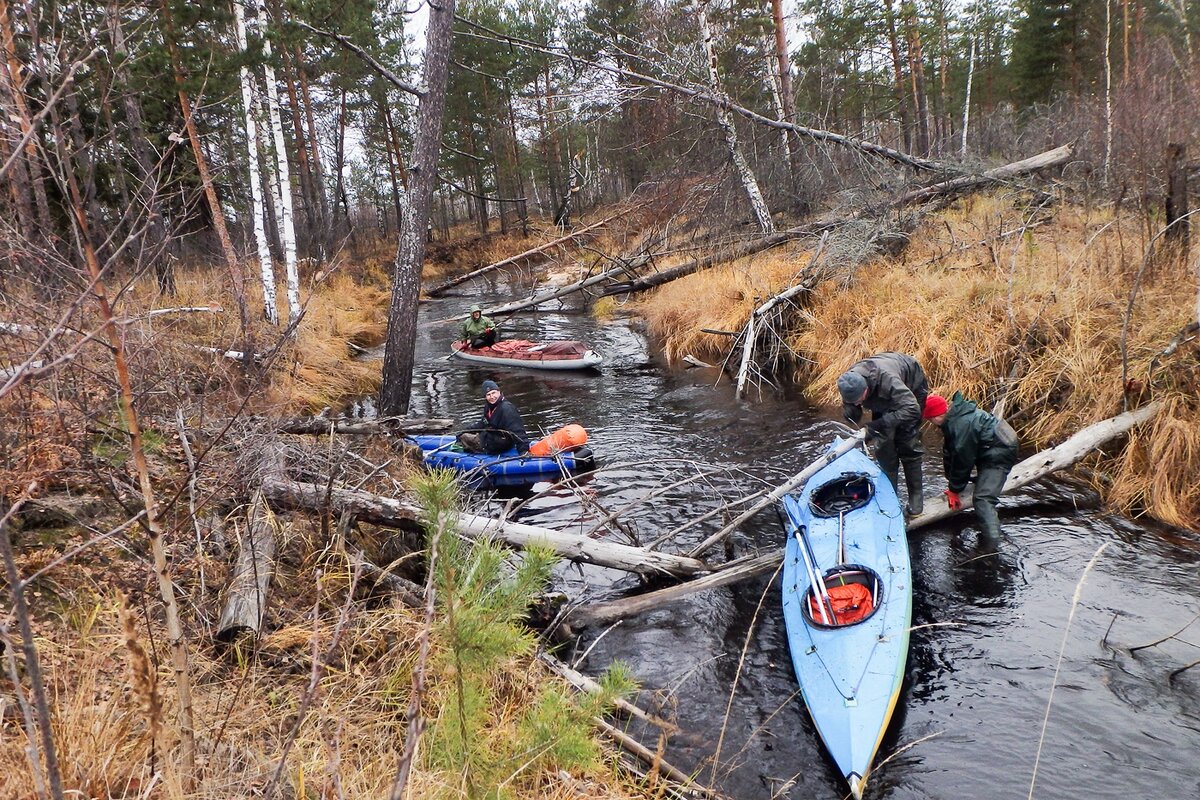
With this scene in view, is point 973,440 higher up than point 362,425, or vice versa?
point 362,425

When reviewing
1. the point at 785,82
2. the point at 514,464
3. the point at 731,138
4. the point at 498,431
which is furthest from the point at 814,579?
the point at 785,82

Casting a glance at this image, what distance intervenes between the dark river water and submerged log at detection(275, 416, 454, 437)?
1.38m

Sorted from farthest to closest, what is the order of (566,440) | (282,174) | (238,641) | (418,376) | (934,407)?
(418,376), (282,174), (566,440), (934,407), (238,641)

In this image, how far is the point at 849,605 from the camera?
470 cm

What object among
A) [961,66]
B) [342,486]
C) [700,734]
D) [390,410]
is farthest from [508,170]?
[700,734]

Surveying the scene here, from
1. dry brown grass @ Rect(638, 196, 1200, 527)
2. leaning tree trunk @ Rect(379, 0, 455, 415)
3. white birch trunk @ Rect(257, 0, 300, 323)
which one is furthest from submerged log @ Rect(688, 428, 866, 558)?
white birch trunk @ Rect(257, 0, 300, 323)

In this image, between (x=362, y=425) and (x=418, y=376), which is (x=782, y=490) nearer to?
(x=362, y=425)

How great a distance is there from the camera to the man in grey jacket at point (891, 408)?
5.73 meters

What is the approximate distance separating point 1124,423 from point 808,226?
A: 784 cm

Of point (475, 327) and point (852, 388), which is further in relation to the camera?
point (475, 327)

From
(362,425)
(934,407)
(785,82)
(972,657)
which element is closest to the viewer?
(972,657)

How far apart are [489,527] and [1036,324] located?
694 cm

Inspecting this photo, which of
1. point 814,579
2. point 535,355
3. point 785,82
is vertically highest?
point 785,82

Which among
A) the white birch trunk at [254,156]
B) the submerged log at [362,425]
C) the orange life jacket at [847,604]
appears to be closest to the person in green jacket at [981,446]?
the orange life jacket at [847,604]
